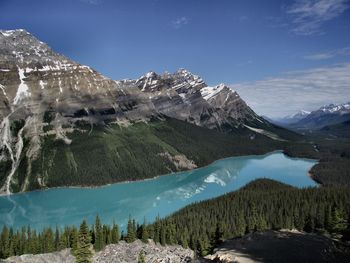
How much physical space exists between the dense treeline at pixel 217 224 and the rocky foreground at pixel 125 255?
2366 mm

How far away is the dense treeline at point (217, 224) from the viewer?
95812mm

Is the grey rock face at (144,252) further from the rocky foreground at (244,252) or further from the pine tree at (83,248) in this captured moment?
the pine tree at (83,248)

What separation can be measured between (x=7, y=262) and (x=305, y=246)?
54.9m

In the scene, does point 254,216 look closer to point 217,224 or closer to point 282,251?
point 217,224

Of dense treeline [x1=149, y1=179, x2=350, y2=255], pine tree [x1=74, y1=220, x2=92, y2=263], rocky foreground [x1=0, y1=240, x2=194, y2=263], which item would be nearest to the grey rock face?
rocky foreground [x1=0, y1=240, x2=194, y2=263]

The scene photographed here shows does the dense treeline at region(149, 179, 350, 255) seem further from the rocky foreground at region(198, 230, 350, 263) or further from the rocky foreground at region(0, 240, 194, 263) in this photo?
the rocky foreground at region(198, 230, 350, 263)

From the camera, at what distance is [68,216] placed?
17350 centimetres

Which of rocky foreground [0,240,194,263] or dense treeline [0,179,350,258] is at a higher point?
→ dense treeline [0,179,350,258]

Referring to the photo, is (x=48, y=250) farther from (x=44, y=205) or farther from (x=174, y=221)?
A: (x=44, y=205)

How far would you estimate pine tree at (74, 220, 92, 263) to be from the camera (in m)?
83.0

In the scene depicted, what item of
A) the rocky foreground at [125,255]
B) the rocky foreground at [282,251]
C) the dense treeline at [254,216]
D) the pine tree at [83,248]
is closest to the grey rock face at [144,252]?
the rocky foreground at [125,255]

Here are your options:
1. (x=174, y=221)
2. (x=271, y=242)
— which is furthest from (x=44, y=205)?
(x=271, y=242)

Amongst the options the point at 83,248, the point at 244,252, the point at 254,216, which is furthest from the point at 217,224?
the point at 244,252

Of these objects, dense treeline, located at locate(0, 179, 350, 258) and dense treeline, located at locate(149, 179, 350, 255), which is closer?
dense treeline, located at locate(0, 179, 350, 258)
